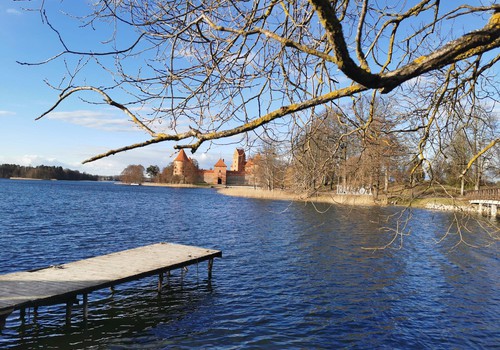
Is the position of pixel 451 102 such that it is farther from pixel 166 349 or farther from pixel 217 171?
pixel 217 171

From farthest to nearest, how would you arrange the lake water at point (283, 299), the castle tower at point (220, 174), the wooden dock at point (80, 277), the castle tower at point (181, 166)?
1. the castle tower at point (220, 174)
2. the castle tower at point (181, 166)
3. the lake water at point (283, 299)
4. the wooden dock at point (80, 277)

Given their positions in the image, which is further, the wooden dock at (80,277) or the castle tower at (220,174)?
the castle tower at (220,174)

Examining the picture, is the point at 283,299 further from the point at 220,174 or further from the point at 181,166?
the point at 220,174

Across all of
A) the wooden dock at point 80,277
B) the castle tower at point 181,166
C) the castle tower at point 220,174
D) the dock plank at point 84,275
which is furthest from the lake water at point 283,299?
the castle tower at point 220,174

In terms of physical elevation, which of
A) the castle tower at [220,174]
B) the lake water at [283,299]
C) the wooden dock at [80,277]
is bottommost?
the lake water at [283,299]

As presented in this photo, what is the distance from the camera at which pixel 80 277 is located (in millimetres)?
10133

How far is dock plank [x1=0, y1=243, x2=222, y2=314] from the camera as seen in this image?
849 cm

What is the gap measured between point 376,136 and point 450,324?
7951mm

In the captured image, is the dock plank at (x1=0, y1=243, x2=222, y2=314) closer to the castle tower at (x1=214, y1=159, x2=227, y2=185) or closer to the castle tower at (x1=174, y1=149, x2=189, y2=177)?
the castle tower at (x1=174, y1=149, x2=189, y2=177)

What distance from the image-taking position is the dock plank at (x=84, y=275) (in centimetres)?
849

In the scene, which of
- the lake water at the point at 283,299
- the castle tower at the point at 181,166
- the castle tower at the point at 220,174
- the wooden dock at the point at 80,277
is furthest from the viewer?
the castle tower at the point at 220,174

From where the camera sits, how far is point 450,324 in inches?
403

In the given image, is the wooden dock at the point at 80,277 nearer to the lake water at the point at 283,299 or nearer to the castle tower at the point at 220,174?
the lake water at the point at 283,299

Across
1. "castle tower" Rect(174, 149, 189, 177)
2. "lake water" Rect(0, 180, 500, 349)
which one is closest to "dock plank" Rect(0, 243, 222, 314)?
"lake water" Rect(0, 180, 500, 349)
